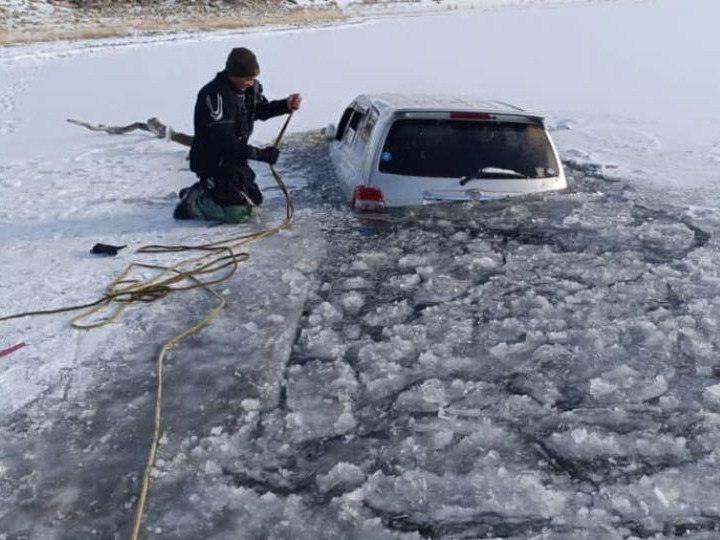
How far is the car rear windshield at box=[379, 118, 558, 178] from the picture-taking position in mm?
6531

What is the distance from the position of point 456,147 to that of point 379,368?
8.23ft

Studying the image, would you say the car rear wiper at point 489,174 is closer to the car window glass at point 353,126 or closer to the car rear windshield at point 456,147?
the car rear windshield at point 456,147

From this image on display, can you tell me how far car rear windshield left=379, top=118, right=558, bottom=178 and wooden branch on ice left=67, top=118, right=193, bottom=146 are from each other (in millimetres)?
5364

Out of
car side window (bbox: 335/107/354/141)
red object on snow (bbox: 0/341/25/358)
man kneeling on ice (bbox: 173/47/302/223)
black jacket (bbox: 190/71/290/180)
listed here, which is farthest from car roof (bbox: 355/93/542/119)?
red object on snow (bbox: 0/341/25/358)

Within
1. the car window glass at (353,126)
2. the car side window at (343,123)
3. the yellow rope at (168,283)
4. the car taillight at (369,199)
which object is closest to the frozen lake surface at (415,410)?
the yellow rope at (168,283)

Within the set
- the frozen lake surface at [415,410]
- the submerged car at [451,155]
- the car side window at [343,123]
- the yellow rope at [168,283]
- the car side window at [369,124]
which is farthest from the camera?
the car side window at [343,123]

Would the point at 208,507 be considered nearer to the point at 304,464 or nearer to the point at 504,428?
the point at 304,464

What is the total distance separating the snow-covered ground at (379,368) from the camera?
363cm

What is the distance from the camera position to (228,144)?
7.21 m

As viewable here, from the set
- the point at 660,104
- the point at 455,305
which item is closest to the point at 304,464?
the point at 455,305

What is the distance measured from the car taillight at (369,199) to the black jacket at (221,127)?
129 cm

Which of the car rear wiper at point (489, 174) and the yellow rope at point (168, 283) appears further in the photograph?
the car rear wiper at point (489, 174)

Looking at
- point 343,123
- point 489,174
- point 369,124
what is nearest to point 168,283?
point 369,124

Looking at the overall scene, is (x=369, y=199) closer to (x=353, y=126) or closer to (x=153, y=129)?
(x=353, y=126)
